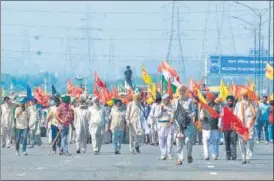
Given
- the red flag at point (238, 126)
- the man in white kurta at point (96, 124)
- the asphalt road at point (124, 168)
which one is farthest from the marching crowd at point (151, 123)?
the asphalt road at point (124, 168)

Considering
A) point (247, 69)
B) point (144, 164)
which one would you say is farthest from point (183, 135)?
point (247, 69)

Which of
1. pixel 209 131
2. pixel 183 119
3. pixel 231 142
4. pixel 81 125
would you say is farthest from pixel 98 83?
pixel 183 119

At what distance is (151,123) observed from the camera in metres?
33.9

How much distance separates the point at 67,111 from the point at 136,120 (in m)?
2.19

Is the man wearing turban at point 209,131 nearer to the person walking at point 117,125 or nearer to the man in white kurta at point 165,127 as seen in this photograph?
the man in white kurta at point 165,127

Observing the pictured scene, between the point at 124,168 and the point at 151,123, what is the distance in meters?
8.66

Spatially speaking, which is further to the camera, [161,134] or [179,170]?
[161,134]

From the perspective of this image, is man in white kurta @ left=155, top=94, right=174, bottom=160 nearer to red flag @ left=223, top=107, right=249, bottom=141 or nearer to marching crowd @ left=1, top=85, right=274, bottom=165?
marching crowd @ left=1, top=85, right=274, bottom=165

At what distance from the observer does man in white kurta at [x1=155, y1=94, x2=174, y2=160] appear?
95.9ft

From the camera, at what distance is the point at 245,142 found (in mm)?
27766

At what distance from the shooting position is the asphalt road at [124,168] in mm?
22375

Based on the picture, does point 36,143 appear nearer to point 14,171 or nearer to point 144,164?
point 144,164

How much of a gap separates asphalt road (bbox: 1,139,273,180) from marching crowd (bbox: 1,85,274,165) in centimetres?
46

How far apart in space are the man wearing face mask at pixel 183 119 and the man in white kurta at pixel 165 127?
2.30 meters
